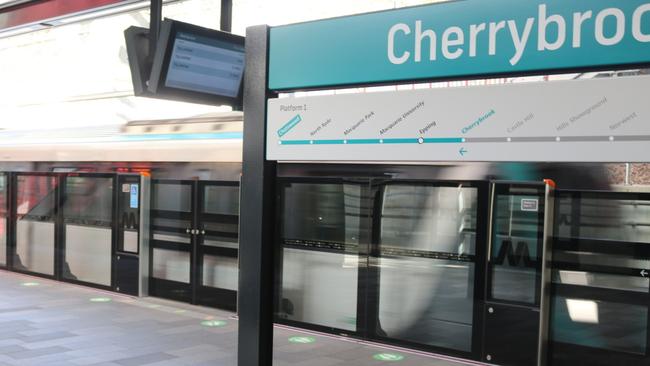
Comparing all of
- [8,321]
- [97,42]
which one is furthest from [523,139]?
[97,42]

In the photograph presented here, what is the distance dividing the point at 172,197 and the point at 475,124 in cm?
717

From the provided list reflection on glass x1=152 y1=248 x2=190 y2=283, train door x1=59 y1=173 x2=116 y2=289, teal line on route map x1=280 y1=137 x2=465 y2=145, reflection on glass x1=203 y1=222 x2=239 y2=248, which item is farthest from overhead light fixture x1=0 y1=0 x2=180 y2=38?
teal line on route map x1=280 y1=137 x2=465 y2=145

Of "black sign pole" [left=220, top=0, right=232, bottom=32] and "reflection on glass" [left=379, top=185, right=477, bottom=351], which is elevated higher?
"black sign pole" [left=220, top=0, right=232, bottom=32]

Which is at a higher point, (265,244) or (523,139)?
(523,139)

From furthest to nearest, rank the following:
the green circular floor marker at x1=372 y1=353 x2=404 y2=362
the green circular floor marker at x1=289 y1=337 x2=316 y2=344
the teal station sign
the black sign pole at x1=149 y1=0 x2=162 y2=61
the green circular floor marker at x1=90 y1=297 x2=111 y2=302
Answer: the green circular floor marker at x1=90 y1=297 x2=111 y2=302 < the green circular floor marker at x1=289 y1=337 x2=316 y2=344 < the green circular floor marker at x1=372 y1=353 x2=404 y2=362 < the black sign pole at x1=149 y1=0 x2=162 y2=61 < the teal station sign

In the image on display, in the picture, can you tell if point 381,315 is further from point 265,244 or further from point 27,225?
point 27,225

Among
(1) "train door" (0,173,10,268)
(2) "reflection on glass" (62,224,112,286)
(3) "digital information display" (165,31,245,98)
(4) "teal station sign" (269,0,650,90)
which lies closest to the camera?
(4) "teal station sign" (269,0,650,90)

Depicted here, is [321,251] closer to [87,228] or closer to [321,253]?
[321,253]

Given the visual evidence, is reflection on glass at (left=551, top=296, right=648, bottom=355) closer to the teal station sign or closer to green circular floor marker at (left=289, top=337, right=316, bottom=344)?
green circular floor marker at (left=289, top=337, right=316, bottom=344)

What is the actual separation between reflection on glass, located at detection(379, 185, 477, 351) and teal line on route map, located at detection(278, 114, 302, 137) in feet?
12.2

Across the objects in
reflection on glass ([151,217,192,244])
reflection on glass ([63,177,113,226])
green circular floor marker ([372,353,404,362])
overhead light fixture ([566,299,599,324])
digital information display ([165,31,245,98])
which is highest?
digital information display ([165,31,245,98])

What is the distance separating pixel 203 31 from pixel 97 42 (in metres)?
12.5

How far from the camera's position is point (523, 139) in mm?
2625

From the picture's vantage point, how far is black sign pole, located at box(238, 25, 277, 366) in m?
3.20
